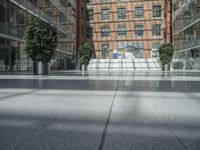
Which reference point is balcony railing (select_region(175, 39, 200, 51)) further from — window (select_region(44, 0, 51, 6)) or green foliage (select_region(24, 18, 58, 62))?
green foliage (select_region(24, 18, 58, 62))

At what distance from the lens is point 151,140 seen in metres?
3.26

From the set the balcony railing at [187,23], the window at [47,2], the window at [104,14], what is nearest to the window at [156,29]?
the balcony railing at [187,23]

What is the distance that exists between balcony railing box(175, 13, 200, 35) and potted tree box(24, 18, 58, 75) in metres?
22.1

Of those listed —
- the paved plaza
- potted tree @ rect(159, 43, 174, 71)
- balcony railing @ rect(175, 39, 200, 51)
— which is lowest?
the paved plaza

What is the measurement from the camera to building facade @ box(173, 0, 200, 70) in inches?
A: 1398

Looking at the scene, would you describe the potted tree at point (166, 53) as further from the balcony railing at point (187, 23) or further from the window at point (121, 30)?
the window at point (121, 30)

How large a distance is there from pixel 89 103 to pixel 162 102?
1701mm

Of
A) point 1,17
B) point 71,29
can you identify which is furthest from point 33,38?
point 71,29

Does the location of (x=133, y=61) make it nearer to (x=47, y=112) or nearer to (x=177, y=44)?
(x=177, y=44)

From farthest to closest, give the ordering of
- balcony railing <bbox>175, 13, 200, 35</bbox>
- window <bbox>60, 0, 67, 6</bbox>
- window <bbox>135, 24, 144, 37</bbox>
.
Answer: window <bbox>135, 24, 144, 37</bbox> < window <bbox>60, 0, 67, 6</bbox> < balcony railing <bbox>175, 13, 200, 35</bbox>

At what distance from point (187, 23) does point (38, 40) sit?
27519 mm

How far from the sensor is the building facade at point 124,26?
58.0 m

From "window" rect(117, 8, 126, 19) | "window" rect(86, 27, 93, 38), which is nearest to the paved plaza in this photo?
"window" rect(117, 8, 126, 19)

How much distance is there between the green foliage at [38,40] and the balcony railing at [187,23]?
73.1ft
